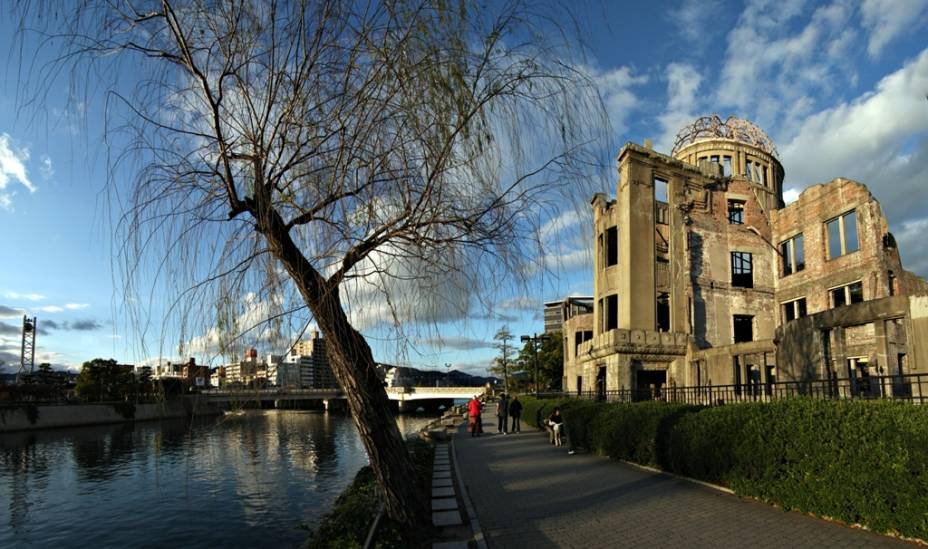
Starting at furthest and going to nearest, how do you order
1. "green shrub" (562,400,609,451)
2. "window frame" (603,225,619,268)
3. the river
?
1. "window frame" (603,225,619,268)
2. "green shrub" (562,400,609,451)
3. the river

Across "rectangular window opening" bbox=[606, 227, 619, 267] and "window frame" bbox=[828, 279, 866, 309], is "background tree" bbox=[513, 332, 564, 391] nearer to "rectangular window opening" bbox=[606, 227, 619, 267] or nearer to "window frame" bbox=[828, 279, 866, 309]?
"rectangular window opening" bbox=[606, 227, 619, 267]

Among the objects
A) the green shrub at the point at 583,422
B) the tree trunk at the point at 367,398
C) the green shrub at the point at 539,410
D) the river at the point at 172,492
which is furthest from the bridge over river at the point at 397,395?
the green shrub at the point at 539,410

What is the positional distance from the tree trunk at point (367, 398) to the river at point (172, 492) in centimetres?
142

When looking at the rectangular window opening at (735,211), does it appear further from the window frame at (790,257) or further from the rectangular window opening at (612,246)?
the rectangular window opening at (612,246)

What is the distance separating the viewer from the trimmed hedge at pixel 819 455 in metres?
6.30

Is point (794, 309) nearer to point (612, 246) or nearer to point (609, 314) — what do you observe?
point (609, 314)

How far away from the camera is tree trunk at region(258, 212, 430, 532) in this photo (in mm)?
6281

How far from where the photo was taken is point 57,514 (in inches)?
719

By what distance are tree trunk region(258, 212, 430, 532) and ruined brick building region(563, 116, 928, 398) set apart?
18.6m

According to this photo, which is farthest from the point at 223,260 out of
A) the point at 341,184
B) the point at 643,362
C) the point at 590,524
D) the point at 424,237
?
the point at 643,362

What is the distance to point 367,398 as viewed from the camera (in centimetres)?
687

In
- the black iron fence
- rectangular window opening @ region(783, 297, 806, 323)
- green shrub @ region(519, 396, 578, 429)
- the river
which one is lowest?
the river

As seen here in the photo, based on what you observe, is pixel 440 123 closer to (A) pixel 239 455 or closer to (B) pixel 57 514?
(B) pixel 57 514

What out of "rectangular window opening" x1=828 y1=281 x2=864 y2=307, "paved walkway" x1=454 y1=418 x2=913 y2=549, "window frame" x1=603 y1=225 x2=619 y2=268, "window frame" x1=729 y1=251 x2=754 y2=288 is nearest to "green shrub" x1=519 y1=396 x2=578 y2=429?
"window frame" x1=603 y1=225 x2=619 y2=268
